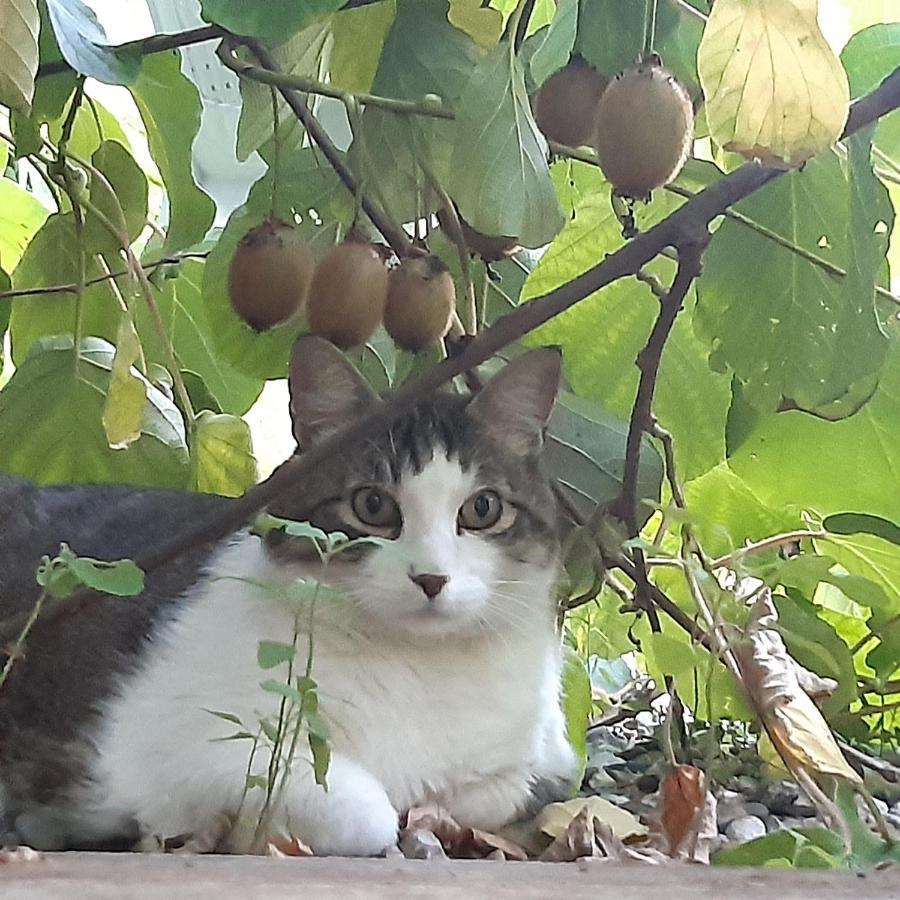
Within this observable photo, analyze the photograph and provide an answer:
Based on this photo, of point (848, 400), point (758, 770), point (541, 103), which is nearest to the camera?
point (541, 103)

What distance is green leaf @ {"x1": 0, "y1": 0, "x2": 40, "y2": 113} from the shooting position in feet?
1.90

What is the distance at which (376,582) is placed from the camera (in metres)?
0.80

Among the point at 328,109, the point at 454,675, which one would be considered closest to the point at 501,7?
the point at 328,109

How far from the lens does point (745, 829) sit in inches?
30.2

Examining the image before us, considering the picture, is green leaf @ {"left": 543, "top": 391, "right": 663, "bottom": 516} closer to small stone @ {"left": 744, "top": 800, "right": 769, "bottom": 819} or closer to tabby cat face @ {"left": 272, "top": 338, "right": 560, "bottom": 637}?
tabby cat face @ {"left": 272, "top": 338, "right": 560, "bottom": 637}

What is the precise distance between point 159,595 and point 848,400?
0.50 meters

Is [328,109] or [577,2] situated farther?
[328,109]

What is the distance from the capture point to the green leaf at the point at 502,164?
0.66 metres

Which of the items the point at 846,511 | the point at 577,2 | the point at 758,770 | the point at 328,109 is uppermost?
the point at 328,109

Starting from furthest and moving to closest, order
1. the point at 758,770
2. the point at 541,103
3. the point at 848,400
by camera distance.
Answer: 1. the point at 758,770
2. the point at 848,400
3. the point at 541,103

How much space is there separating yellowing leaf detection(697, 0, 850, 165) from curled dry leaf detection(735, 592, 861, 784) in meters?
0.32

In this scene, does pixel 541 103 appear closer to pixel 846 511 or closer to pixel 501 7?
pixel 501 7

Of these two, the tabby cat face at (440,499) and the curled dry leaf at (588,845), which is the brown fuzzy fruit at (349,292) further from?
the curled dry leaf at (588,845)

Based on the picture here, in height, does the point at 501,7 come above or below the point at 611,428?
above
